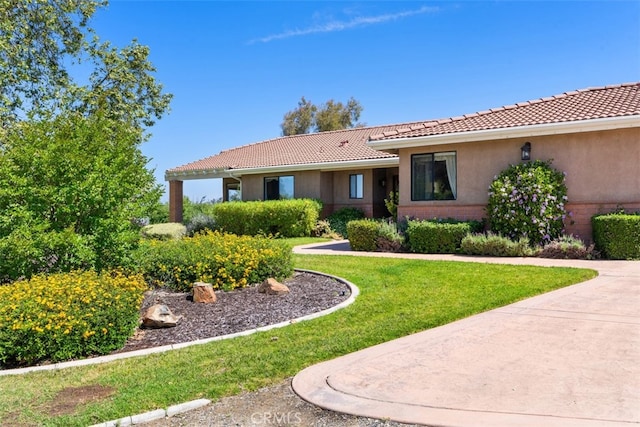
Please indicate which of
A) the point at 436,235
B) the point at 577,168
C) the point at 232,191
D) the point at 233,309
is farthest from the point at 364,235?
the point at 232,191

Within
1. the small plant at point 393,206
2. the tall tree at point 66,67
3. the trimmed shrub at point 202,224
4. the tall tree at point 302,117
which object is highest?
the tall tree at point 302,117

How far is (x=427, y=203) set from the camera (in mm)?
15516

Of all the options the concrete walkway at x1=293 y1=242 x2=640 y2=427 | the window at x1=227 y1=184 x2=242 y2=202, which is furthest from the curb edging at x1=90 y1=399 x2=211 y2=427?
the window at x1=227 y1=184 x2=242 y2=202

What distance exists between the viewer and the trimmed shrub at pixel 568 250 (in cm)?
1173

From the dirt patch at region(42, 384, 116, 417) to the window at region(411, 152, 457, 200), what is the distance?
1248cm

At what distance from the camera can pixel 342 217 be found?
21.1 meters

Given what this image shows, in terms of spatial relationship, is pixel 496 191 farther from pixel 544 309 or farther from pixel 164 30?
pixel 164 30

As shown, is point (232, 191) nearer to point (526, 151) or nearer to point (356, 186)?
point (356, 186)

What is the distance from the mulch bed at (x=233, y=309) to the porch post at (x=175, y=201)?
19620 mm

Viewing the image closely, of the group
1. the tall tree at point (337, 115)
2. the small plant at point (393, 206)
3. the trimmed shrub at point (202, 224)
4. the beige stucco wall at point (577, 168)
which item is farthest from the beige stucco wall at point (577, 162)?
the tall tree at point (337, 115)

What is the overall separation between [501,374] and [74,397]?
3.66m

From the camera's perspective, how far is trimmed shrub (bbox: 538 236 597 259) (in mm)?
11727

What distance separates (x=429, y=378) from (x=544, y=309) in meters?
3.22

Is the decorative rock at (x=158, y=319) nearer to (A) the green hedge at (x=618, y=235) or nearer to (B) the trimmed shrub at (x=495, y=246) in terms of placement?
(B) the trimmed shrub at (x=495, y=246)
